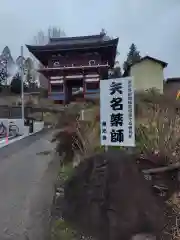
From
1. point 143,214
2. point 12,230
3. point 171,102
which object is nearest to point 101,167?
point 143,214

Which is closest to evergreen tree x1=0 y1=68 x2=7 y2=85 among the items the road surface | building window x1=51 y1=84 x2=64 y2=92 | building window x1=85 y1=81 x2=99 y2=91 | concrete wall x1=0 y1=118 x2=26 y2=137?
building window x1=51 y1=84 x2=64 y2=92

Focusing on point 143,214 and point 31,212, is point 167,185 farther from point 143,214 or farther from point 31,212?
point 31,212

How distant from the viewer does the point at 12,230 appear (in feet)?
14.9

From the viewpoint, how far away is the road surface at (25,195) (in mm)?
4586

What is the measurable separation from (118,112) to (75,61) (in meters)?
24.0

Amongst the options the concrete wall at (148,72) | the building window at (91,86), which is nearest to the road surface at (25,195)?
the concrete wall at (148,72)

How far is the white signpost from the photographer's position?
4.54 metres

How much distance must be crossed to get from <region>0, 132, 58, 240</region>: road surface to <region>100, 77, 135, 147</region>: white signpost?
64.2 inches

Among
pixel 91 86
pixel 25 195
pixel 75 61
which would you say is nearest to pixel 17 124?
pixel 91 86

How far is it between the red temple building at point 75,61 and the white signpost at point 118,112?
2138cm

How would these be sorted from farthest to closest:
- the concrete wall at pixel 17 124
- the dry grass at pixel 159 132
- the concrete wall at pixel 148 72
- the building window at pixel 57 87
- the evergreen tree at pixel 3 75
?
the evergreen tree at pixel 3 75
the building window at pixel 57 87
the concrete wall at pixel 148 72
the concrete wall at pixel 17 124
the dry grass at pixel 159 132

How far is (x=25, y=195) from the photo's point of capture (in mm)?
6203

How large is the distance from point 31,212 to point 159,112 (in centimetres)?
277

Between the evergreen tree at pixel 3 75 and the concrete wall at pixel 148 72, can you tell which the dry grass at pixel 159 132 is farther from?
the evergreen tree at pixel 3 75
